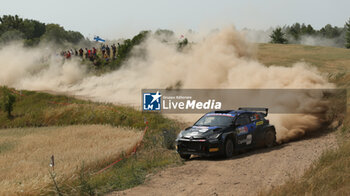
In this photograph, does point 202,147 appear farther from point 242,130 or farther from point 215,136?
point 242,130

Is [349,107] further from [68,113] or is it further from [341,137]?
[68,113]

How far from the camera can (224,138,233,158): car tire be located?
1310cm

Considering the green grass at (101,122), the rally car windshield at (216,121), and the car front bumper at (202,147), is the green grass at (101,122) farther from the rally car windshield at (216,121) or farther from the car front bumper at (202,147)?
the rally car windshield at (216,121)

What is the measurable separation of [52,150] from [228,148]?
9939 millimetres

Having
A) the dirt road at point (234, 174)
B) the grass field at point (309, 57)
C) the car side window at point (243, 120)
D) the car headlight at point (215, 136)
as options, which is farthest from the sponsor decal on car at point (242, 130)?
the grass field at point (309, 57)

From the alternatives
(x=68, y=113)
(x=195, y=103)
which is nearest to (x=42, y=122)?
(x=68, y=113)

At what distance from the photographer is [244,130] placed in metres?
14.0

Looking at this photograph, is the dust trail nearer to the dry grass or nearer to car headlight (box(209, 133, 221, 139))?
car headlight (box(209, 133, 221, 139))

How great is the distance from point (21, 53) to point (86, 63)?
76.7 feet

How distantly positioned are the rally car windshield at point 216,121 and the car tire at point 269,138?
1.91m

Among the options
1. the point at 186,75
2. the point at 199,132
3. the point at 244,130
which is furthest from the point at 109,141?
the point at 186,75

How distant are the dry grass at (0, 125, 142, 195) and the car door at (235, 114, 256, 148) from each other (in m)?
5.21

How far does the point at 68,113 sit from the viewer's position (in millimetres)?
29906

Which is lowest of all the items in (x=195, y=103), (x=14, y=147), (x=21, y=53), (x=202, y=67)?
(x=14, y=147)
